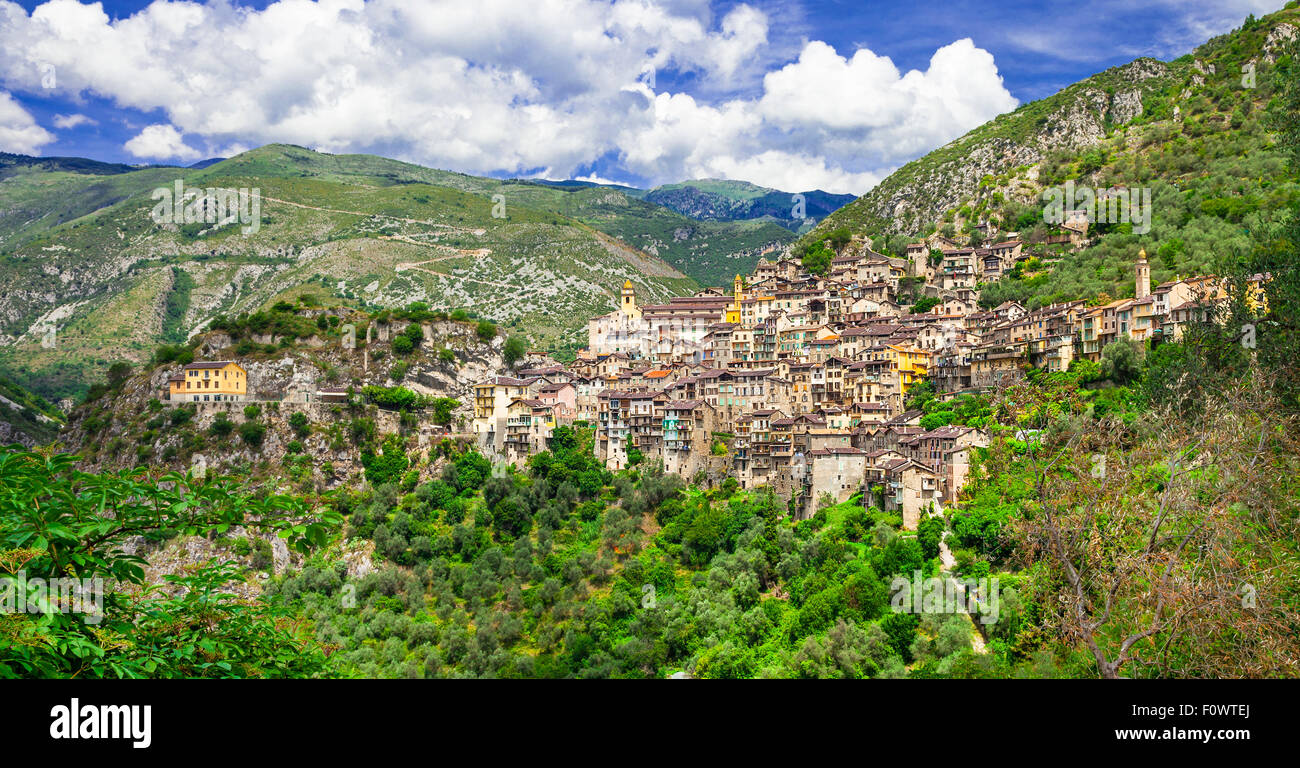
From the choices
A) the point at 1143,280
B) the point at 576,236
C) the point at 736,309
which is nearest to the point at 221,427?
the point at 736,309

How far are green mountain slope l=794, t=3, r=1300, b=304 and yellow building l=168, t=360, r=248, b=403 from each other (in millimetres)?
55266

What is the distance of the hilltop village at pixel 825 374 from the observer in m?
46.2

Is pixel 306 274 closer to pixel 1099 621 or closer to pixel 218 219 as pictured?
pixel 218 219

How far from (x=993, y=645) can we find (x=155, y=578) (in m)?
42.5

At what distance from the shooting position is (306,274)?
120 meters

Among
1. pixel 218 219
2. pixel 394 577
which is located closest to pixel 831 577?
pixel 394 577

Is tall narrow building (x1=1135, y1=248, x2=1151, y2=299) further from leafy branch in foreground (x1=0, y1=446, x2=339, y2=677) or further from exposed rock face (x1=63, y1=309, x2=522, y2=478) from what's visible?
leafy branch in foreground (x1=0, y1=446, x2=339, y2=677)

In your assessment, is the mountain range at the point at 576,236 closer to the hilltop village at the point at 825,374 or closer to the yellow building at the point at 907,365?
the hilltop village at the point at 825,374

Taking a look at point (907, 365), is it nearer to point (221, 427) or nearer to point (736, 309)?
point (736, 309)

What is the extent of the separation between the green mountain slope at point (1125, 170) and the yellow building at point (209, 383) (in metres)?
55.3

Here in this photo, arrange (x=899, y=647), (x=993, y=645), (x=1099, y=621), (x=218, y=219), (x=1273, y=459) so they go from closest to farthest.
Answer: (x=1099, y=621) → (x=1273, y=459) → (x=993, y=645) → (x=899, y=647) → (x=218, y=219)

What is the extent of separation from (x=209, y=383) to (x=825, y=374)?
141 ft

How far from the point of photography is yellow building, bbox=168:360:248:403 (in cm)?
6269
